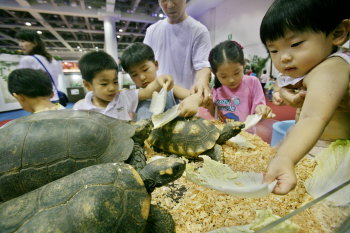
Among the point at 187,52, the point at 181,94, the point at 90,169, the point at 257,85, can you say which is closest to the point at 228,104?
the point at 257,85

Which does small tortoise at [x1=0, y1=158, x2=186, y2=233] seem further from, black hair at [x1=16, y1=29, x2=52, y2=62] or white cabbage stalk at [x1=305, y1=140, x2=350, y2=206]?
black hair at [x1=16, y1=29, x2=52, y2=62]

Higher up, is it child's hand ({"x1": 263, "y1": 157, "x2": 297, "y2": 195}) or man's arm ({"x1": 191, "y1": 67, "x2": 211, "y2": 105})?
man's arm ({"x1": 191, "y1": 67, "x2": 211, "y2": 105})

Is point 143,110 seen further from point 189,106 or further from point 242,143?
point 242,143

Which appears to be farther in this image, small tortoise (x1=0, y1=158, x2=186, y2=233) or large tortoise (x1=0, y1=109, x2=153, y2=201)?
large tortoise (x1=0, y1=109, x2=153, y2=201)

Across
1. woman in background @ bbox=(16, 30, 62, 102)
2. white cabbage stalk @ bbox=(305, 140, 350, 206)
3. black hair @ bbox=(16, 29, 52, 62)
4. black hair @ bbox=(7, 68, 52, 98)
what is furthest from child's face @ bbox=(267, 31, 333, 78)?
black hair @ bbox=(16, 29, 52, 62)

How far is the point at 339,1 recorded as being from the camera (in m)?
0.58

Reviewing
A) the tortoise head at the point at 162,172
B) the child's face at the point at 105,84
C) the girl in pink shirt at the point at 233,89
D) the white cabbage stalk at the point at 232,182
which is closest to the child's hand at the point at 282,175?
the white cabbage stalk at the point at 232,182

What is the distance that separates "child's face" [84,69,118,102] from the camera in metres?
1.38

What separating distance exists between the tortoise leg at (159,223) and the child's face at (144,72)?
1.12m

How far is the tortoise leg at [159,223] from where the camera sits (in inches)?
26.4

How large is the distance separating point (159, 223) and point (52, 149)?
562mm

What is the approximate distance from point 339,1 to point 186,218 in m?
0.93

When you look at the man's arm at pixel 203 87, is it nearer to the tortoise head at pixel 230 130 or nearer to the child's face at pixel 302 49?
the tortoise head at pixel 230 130

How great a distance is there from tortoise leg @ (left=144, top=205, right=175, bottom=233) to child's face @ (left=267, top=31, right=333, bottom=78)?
703 mm
